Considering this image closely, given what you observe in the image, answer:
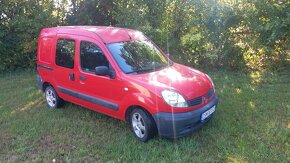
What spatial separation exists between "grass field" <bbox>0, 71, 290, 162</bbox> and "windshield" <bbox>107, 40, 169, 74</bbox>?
1113mm

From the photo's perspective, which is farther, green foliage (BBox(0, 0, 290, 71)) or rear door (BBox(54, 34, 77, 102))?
green foliage (BBox(0, 0, 290, 71))

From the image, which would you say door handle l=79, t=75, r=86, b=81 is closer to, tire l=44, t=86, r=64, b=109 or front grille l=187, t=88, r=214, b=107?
tire l=44, t=86, r=64, b=109

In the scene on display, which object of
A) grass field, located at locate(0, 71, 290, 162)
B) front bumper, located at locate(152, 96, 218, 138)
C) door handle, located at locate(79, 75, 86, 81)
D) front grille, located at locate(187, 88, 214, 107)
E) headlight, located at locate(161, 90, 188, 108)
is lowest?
grass field, located at locate(0, 71, 290, 162)

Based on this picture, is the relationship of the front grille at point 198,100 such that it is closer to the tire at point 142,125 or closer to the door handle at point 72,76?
the tire at point 142,125

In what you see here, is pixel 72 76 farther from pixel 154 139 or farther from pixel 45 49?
pixel 154 139

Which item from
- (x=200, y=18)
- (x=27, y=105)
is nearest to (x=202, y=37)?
(x=200, y=18)

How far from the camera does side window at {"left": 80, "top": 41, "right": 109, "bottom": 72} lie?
543 centimetres

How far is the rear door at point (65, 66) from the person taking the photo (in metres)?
6.00

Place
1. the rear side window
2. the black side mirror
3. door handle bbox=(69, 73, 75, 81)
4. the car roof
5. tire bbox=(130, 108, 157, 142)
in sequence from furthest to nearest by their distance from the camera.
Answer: the rear side window → door handle bbox=(69, 73, 75, 81) → the car roof → the black side mirror → tire bbox=(130, 108, 157, 142)

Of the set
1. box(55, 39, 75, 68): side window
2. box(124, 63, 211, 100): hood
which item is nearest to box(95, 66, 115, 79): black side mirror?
box(124, 63, 211, 100): hood

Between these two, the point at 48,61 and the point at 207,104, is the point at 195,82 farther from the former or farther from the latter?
the point at 48,61

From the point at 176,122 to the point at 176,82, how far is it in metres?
0.67

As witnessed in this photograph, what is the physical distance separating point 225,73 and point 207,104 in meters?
3.85

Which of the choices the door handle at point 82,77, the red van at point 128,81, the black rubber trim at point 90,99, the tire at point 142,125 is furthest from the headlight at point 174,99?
the door handle at point 82,77
